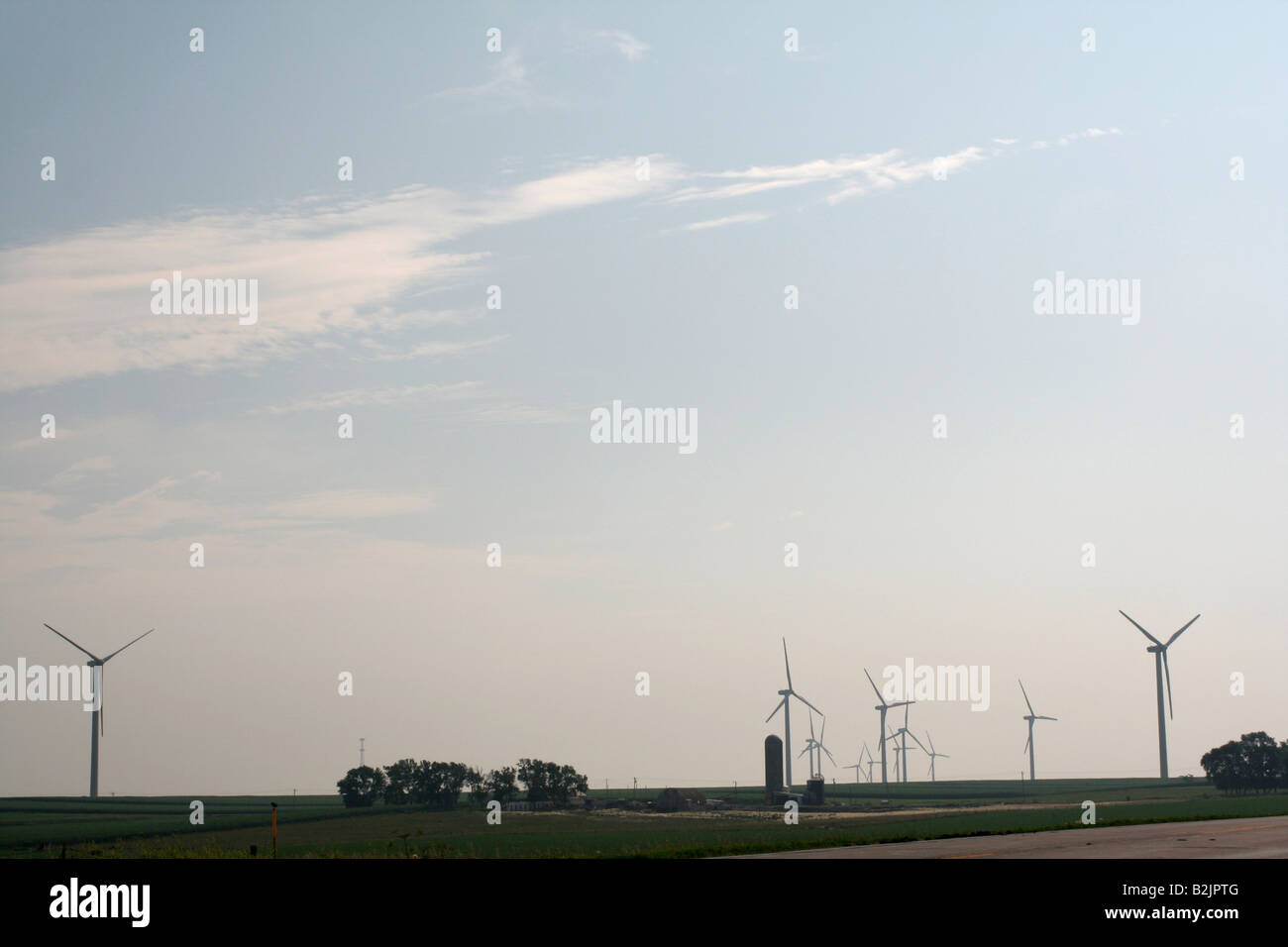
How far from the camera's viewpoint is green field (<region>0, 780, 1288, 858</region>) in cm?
5922

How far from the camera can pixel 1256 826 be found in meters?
51.5

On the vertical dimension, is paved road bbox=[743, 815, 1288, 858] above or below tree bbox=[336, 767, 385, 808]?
above

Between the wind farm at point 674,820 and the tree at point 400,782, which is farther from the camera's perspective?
the tree at point 400,782

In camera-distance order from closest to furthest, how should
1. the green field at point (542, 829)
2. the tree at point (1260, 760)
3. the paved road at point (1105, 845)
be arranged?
the paved road at point (1105, 845)
the green field at point (542, 829)
the tree at point (1260, 760)

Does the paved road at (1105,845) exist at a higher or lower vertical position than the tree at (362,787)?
higher

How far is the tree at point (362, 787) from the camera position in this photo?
18525 centimetres

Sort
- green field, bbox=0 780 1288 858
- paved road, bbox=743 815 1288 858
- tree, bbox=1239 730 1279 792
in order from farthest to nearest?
1. tree, bbox=1239 730 1279 792
2. green field, bbox=0 780 1288 858
3. paved road, bbox=743 815 1288 858

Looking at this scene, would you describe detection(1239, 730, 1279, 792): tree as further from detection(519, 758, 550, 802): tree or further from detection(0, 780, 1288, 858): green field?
detection(519, 758, 550, 802): tree

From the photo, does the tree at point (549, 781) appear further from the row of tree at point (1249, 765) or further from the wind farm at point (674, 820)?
the row of tree at point (1249, 765)

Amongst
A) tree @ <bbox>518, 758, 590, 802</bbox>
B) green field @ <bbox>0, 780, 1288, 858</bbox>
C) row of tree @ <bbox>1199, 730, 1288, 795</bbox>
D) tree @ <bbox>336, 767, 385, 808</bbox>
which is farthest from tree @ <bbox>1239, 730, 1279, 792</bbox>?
tree @ <bbox>336, 767, 385, 808</bbox>

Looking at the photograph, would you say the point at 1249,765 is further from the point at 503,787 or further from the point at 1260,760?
the point at 503,787

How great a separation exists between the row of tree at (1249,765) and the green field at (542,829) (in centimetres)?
4252

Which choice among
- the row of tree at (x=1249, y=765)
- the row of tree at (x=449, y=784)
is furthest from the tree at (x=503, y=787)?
the row of tree at (x=1249, y=765)
